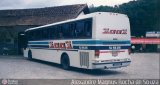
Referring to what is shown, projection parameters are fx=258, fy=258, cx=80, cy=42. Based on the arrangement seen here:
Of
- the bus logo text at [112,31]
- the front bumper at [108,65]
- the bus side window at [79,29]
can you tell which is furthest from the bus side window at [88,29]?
the front bumper at [108,65]

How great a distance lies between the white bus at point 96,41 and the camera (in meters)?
12.3

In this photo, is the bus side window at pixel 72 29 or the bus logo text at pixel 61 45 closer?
the bus side window at pixel 72 29

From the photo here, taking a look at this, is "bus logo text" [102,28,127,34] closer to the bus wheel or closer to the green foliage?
the bus wheel

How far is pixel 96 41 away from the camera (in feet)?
40.0

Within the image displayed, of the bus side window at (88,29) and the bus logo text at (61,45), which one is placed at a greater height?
the bus side window at (88,29)

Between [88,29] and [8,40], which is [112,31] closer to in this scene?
[88,29]

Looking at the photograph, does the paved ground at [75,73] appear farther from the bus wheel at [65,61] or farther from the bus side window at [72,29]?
the bus side window at [72,29]

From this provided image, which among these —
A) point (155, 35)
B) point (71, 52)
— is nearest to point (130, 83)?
point (71, 52)

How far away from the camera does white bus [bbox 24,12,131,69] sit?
1232 centimetres

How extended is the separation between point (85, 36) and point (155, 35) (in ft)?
118

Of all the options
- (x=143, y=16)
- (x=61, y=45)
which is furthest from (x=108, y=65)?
(x=143, y=16)

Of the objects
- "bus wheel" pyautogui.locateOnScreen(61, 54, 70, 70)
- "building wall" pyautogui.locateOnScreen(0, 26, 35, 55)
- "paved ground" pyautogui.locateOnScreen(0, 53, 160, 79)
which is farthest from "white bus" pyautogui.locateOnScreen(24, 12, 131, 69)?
"building wall" pyautogui.locateOnScreen(0, 26, 35, 55)

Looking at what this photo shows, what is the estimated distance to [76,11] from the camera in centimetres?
3194

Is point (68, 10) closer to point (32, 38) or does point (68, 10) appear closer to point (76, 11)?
point (76, 11)
